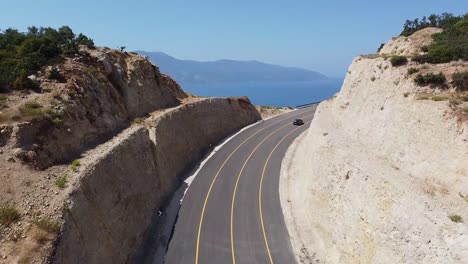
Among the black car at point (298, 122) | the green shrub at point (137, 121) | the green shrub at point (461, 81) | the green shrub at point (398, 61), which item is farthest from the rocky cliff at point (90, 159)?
the green shrub at point (461, 81)

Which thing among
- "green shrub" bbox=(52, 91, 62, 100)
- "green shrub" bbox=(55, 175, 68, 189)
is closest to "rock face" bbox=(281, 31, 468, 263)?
"green shrub" bbox=(55, 175, 68, 189)

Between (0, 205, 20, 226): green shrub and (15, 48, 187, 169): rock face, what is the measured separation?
464 centimetres

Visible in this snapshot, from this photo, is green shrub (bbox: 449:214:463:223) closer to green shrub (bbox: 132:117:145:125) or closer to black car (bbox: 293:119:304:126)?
green shrub (bbox: 132:117:145:125)

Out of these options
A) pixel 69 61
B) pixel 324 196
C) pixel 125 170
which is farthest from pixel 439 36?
pixel 69 61

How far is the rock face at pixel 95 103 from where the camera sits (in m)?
24.3

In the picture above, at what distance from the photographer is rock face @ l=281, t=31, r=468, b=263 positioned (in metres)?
17.8

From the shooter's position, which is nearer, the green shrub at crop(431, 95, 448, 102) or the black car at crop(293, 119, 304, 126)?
the green shrub at crop(431, 95, 448, 102)

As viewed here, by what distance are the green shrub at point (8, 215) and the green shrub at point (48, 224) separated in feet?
3.47

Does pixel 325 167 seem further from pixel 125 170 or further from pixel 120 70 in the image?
pixel 120 70

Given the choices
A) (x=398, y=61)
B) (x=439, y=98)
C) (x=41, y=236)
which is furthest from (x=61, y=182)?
(x=398, y=61)

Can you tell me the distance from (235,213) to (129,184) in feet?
34.4

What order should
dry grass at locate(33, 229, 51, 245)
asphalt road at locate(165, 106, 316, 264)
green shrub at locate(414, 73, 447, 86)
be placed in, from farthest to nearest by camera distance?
asphalt road at locate(165, 106, 316, 264), green shrub at locate(414, 73, 447, 86), dry grass at locate(33, 229, 51, 245)

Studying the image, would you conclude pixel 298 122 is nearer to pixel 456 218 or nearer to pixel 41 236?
pixel 456 218

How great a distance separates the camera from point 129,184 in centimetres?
2872
